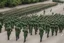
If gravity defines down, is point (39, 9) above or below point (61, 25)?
below

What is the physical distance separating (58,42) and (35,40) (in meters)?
3.16

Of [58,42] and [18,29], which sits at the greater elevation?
[18,29]

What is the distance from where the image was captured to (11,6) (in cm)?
6378

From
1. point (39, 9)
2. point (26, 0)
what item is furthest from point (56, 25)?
point (26, 0)

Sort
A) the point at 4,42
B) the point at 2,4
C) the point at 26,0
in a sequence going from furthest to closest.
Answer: the point at 26,0 → the point at 2,4 → the point at 4,42

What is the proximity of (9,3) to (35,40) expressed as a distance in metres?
37.4

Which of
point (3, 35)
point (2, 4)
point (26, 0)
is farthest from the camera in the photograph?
point (26, 0)

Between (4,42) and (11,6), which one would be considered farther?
(11,6)

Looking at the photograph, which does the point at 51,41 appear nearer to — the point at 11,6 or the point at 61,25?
the point at 61,25

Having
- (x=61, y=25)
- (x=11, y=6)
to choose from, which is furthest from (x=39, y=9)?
(x=61, y=25)

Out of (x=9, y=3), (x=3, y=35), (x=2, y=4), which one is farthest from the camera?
(x=9, y=3)

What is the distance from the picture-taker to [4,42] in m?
25.5

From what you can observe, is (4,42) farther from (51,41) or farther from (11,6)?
(11,6)

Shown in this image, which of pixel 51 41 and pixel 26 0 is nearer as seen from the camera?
pixel 51 41
